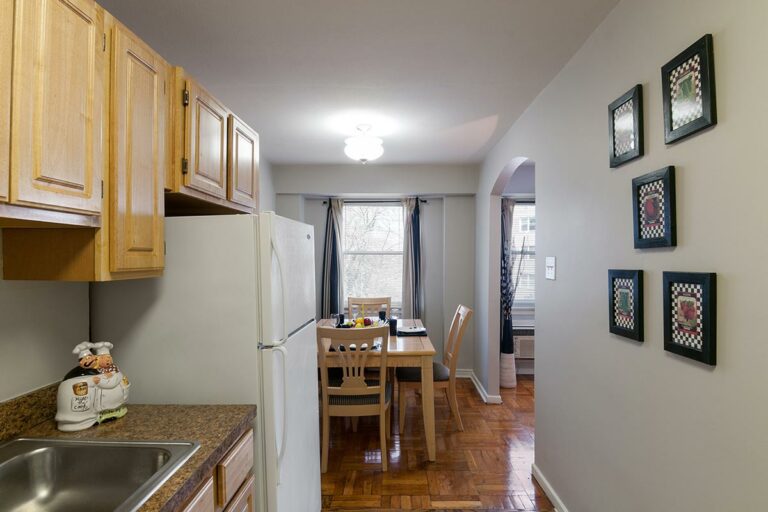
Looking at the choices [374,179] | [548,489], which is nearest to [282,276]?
[548,489]

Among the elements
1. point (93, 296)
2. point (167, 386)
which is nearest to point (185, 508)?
point (167, 386)

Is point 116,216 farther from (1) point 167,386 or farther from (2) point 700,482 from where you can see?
(2) point 700,482

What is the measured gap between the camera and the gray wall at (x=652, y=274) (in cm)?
107

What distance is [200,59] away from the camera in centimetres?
213

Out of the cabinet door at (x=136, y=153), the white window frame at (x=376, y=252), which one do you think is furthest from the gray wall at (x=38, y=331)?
the white window frame at (x=376, y=252)

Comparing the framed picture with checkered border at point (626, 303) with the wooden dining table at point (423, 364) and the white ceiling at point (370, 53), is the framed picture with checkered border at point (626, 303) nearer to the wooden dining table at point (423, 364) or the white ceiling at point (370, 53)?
the white ceiling at point (370, 53)

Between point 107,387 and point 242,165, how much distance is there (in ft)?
3.88

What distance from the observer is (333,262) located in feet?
16.3

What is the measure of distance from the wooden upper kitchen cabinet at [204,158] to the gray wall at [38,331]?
512 millimetres

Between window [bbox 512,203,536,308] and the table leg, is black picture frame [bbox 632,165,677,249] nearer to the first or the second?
the table leg

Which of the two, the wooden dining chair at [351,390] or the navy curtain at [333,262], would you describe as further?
the navy curtain at [333,262]

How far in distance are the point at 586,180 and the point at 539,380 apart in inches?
51.3

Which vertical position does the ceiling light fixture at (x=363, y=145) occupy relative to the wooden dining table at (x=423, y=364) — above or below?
above

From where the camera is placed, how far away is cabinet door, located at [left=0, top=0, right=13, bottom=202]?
0.85m
